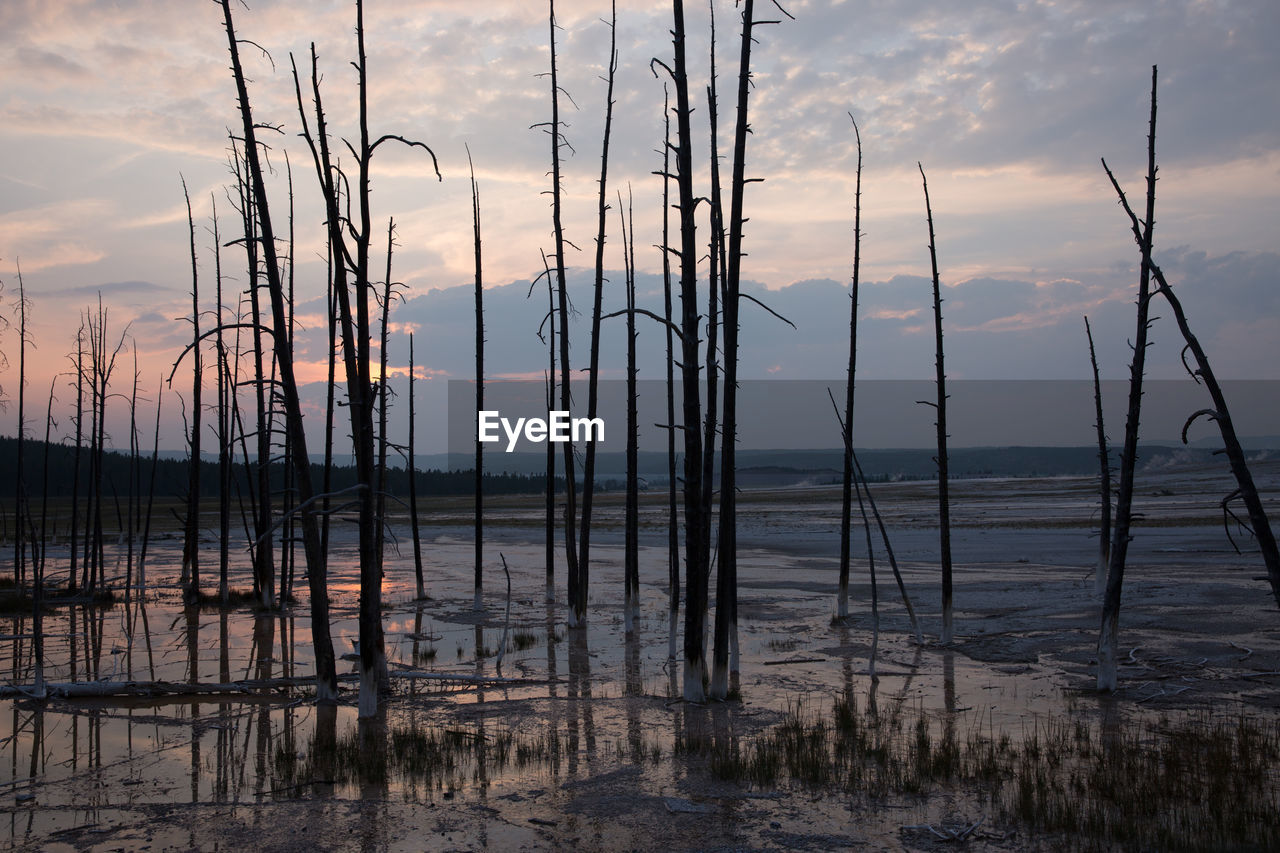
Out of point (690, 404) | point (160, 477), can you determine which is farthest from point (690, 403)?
point (160, 477)

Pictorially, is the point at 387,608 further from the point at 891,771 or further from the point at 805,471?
the point at 805,471

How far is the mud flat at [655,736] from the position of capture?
768 cm

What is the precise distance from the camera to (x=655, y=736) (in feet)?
35.7

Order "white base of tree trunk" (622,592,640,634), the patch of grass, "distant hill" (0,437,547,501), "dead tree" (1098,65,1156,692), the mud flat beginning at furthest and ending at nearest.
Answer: "distant hill" (0,437,547,501) < "white base of tree trunk" (622,592,640,634) < "dead tree" (1098,65,1156,692) < the mud flat < the patch of grass

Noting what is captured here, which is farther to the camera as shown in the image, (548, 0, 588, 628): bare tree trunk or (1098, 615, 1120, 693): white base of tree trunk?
(548, 0, 588, 628): bare tree trunk

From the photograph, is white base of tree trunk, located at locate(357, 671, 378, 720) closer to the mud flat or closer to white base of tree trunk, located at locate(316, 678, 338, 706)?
the mud flat

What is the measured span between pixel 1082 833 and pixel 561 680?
28.8ft

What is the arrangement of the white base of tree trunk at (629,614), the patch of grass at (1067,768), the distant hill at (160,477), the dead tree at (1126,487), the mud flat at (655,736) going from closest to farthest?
the patch of grass at (1067,768), the mud flat at (655,736), the dead tree at (1126,487), the white base of tree trunk at (629,614), the distant hill at (160,477)

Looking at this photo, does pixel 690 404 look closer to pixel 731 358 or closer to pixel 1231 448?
pixel 731 358

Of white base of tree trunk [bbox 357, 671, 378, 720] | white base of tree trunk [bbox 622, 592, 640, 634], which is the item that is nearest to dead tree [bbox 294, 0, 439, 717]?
white base of tree trunk [bbox 357, 671, 378, 720]

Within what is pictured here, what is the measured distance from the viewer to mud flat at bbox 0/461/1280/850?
768 centimetres

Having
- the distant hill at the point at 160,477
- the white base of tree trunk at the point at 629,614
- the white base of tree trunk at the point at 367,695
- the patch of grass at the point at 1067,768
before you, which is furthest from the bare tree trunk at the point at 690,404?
the distant hill at the point at 160,477

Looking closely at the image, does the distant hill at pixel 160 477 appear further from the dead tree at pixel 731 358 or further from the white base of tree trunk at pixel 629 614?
the dead tree at pixel 731 358

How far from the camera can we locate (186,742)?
11.0 m
